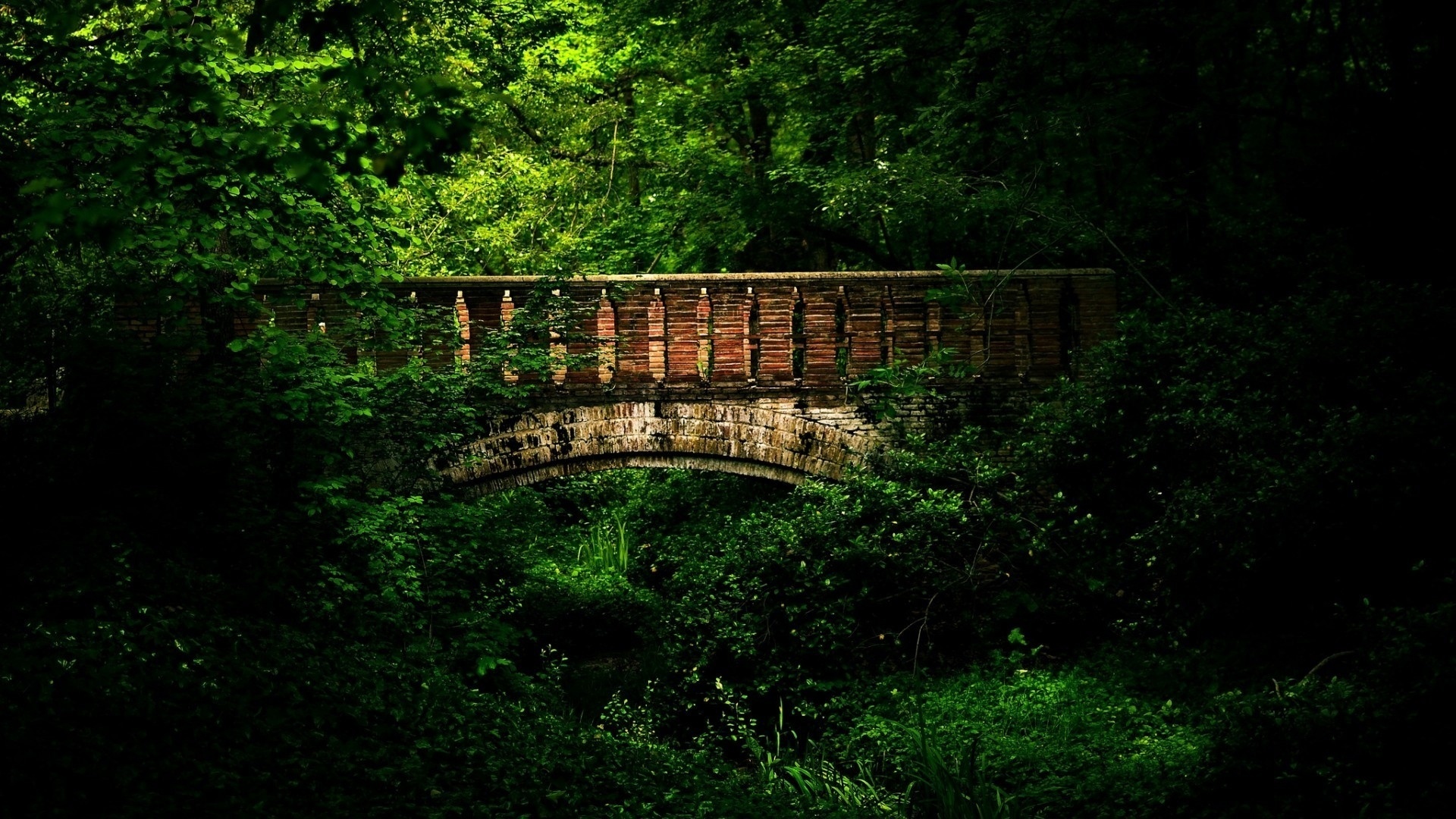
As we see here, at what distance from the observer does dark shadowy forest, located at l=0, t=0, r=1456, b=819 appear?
5949 millimetres

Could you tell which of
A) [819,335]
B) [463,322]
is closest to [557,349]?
[463,322]

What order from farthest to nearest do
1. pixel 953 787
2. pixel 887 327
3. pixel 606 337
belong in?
pixel 887 327 → pixel 606 337 → pixel 953 787

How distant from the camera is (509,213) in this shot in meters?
15.2

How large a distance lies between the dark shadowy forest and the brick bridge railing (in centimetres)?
41

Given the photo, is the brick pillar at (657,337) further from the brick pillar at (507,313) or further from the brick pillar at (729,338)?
the brick pillar at (507,313)

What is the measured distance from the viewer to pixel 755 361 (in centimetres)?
1042

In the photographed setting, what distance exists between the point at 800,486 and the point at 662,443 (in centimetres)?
128

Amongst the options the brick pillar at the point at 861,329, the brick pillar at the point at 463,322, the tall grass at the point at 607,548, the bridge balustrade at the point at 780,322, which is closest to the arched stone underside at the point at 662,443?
the bridge balustrade at the point at 780,322

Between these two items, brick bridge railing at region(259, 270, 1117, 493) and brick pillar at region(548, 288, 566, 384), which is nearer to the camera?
brick pillar at region(548, 288, 566, 384)

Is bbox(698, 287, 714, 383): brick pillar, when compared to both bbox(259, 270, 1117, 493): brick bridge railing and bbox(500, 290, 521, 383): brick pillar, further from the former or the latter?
bbox(500, 290, 521, 383): brick pillar

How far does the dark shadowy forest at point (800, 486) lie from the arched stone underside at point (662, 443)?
0.36m

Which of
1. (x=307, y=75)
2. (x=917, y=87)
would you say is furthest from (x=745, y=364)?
(x=917, y=87)

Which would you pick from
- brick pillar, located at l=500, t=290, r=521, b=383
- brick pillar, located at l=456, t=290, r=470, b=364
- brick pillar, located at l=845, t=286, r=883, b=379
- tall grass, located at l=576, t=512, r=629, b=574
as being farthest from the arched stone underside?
tall grass, located at l=576, t=512, r=629, b=574

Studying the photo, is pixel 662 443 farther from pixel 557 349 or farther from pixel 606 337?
pixel 557 349
